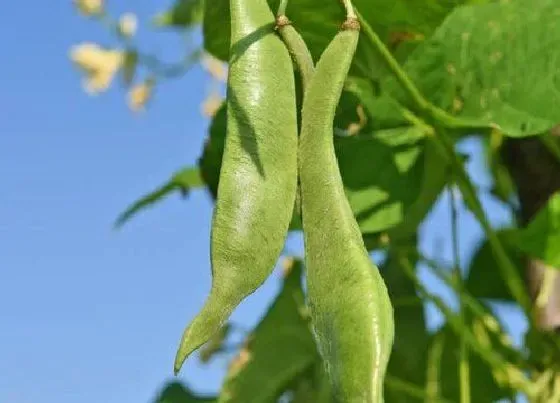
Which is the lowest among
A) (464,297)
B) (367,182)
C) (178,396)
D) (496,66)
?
(178,396)

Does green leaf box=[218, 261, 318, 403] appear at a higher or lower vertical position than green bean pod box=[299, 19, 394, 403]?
lower

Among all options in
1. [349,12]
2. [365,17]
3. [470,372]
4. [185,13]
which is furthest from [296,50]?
[185,13]

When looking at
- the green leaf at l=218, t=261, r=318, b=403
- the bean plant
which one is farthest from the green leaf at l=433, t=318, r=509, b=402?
the green leaf at l=218, t=261, r=318, b=403

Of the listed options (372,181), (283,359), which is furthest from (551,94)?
(283,359)

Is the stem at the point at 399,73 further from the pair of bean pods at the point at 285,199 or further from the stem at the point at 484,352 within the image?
the stem at the point at 484,352

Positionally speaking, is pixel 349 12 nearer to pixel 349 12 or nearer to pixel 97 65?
pixel 349 12

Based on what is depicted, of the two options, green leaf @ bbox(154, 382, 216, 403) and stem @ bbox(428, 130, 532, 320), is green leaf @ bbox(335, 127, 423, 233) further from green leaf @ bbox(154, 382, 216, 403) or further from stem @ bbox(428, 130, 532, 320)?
green leaf @ bbox(154, 382, 216, 403)

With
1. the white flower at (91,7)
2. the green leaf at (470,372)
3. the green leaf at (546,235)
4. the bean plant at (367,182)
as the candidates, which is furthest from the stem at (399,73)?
the white flower at (91,7)
